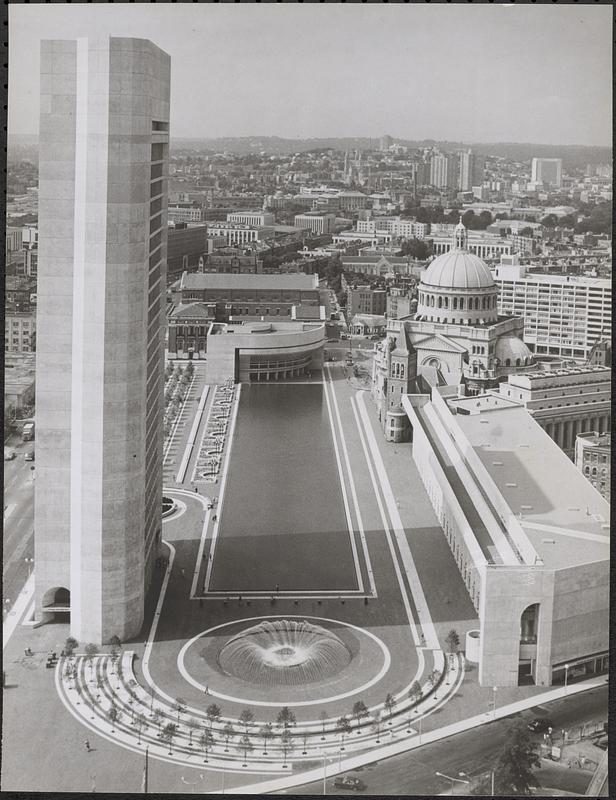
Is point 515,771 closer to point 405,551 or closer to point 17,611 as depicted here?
point 405,551

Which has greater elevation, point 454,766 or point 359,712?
point 359,712

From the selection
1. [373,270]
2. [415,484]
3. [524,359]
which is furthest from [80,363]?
[373,270]

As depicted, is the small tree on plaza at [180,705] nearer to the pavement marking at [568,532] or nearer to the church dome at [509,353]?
the pavement marking at [568,532]

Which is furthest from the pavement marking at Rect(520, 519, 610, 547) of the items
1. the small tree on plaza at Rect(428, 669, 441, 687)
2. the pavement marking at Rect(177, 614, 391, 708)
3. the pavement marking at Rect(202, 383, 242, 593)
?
the pavement marking at Rect(202, 383, 242, 593)

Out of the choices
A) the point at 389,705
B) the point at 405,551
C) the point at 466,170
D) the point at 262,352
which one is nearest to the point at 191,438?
the point at 262,352

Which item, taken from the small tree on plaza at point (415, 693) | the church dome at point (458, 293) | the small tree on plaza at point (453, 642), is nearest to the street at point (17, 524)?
the small tree on plaza at point (415, 693)

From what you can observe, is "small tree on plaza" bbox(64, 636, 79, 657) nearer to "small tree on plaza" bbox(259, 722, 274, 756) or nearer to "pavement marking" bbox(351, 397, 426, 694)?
"small tree on plaza" bbox(259, 722, 274, 756)

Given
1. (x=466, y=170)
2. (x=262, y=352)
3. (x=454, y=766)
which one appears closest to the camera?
(x=454, y=766)
